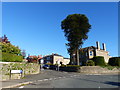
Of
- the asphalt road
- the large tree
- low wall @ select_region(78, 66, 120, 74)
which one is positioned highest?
the large tree

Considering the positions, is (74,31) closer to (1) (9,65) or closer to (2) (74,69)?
(2) (74,69)

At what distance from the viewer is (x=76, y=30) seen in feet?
116

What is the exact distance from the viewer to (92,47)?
48375mm

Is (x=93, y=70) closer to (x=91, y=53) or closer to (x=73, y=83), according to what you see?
(x=91, y=53)

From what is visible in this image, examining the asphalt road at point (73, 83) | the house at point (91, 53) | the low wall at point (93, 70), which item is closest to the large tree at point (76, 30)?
the low wall at point (93, 70)

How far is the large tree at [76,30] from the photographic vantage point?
1399 inches

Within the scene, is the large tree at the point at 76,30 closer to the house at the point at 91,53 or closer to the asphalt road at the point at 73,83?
the house at the point at 91,53

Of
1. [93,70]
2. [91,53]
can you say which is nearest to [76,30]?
[93,70]

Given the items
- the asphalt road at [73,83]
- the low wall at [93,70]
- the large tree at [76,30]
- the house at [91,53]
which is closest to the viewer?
the asphalt road at [73,83]

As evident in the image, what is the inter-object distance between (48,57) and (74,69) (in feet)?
134

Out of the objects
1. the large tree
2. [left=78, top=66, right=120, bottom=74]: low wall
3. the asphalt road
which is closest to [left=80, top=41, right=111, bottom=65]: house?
the large tree

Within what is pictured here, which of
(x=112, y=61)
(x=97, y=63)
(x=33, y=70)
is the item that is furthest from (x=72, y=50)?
(x=33, y=70)

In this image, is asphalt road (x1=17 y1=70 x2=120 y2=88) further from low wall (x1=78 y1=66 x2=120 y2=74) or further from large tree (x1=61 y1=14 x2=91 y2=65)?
large tree (x1=61 y1=14 x2=91 y2=65)

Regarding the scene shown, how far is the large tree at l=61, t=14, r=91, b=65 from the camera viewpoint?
35.5 m
